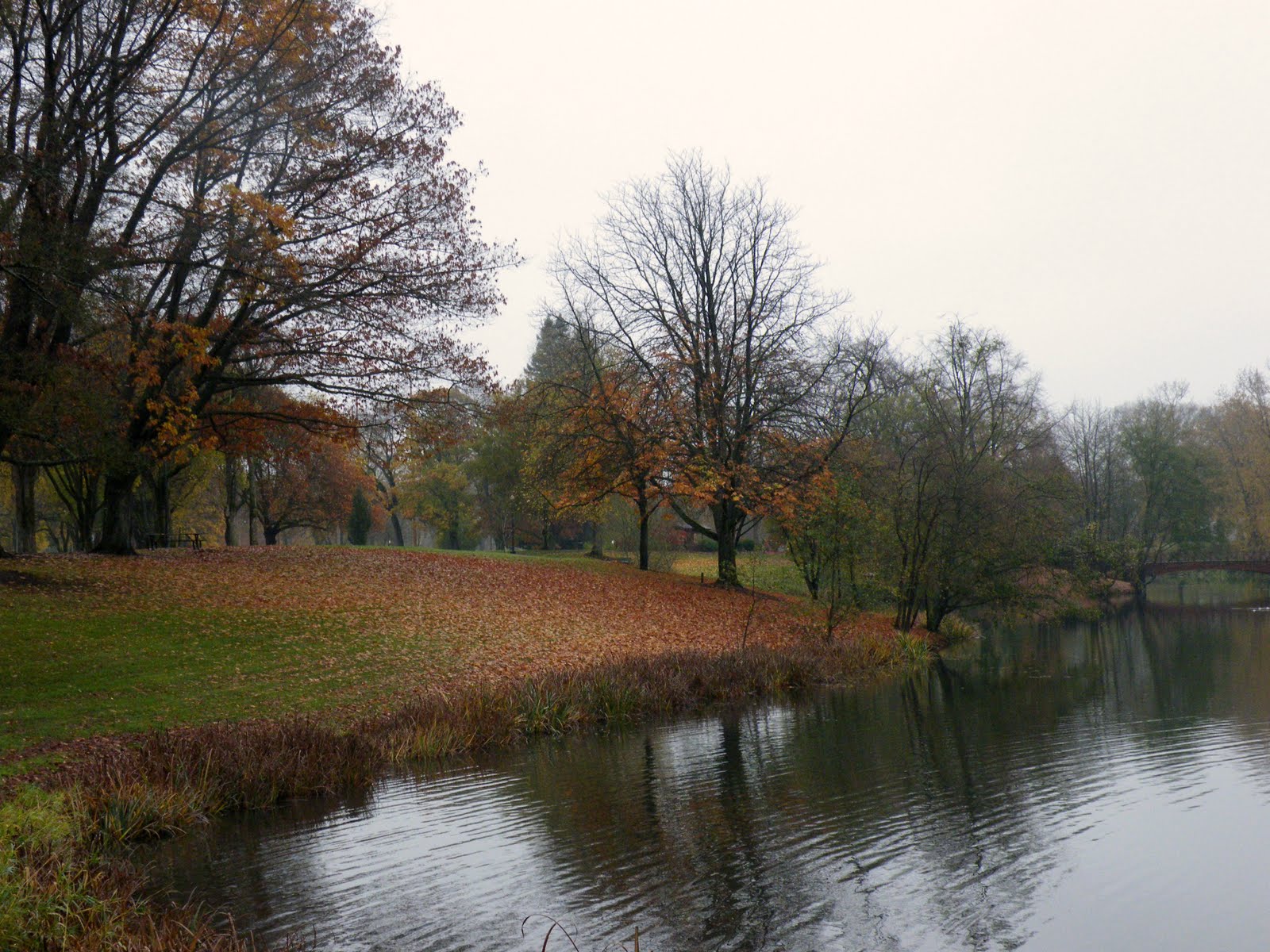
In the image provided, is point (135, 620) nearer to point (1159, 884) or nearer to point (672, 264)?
point (1159, 884)

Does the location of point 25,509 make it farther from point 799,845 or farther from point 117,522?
point 799,845

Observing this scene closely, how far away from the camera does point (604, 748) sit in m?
14.0

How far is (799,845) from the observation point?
866 centimetres

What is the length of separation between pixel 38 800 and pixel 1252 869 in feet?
35.1

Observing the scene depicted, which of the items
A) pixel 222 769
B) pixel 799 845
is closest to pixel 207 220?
pixel 222 769

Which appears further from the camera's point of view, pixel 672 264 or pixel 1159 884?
pixel 672 264

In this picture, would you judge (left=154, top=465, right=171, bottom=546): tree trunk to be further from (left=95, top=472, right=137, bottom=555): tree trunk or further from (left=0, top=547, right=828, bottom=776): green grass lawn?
(left=95, top=472, right=137, bottom=555): tree trunk

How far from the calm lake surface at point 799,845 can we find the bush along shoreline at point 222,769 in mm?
470

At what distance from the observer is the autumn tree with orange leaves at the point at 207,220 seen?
1482 cm

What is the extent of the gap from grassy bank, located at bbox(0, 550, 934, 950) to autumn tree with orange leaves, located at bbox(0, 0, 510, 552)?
10.3ft

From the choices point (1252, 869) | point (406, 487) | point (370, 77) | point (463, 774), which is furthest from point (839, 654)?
point (406, 487)

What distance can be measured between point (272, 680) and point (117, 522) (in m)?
10.7

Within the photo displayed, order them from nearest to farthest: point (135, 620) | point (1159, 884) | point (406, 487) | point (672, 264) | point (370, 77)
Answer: point (1159, 884) → point (135, 620) → point (370, 77) → point (672, 264) → point (406, 487)

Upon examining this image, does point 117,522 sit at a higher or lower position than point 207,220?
lower
